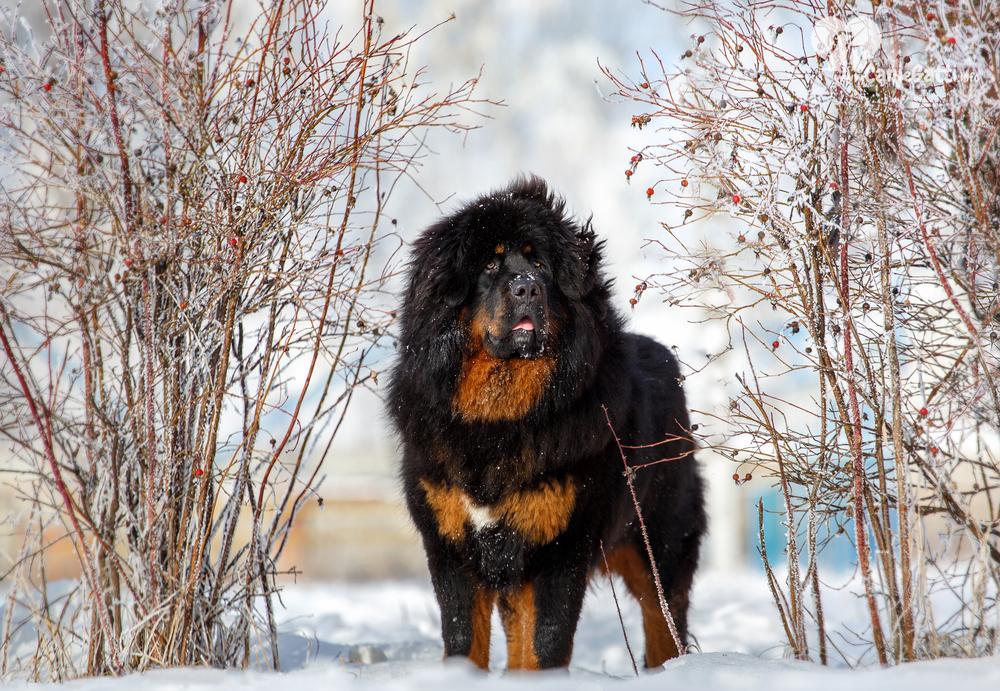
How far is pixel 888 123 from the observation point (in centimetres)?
300

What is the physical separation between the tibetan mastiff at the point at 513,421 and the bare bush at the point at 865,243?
58cm

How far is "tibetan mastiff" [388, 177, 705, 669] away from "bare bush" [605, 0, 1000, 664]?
58cm

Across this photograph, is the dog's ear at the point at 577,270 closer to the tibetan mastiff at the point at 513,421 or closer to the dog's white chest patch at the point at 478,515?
the tibetan mastiff at the point at 513,421

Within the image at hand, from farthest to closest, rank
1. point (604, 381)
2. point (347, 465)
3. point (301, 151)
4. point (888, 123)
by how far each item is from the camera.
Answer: point (347, 465) → point (604, 381) → point (301, 151) → point (888, 123)

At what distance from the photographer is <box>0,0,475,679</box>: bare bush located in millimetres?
3434

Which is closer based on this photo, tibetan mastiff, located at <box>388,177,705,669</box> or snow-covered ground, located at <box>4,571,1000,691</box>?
snow-covered ground, located at <box>4,571,1000,691</box>

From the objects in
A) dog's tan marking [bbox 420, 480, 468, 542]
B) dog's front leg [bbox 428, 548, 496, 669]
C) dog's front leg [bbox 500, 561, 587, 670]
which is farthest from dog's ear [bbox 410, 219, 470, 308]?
dog's front leg [bbox 500, 561, 587, 670]

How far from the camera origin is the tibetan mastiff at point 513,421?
3656 mm

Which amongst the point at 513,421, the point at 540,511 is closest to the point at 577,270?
the point at 513,421

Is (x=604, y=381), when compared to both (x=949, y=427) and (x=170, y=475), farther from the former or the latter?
(x=170, y=475)

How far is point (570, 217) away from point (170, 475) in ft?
6.60

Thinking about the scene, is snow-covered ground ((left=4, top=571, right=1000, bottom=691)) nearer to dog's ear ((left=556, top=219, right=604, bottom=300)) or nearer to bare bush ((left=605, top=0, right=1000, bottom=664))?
bare bush ((left=605, top=0, right=1000, bottom=664))

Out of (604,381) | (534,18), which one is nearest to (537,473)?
(604,381)

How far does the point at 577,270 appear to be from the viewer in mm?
3875
